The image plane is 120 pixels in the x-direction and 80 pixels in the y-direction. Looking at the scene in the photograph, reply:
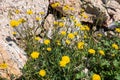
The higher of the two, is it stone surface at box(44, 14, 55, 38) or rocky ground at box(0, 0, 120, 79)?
rocky ground at box(0, 0, 120, 79)

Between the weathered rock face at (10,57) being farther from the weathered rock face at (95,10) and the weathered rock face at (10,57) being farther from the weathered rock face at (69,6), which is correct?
the weathered rock face at (95,10)

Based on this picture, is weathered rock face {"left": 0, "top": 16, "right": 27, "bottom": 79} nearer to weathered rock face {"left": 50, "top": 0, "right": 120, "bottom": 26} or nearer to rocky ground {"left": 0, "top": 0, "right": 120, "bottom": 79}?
rocky ground {"left": 0, "top": 0, "right": 120, "bottom": 79}

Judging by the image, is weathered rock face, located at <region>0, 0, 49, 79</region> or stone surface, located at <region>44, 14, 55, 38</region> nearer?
weathered rock face, located at <region>0, 0, 49, 79</region>

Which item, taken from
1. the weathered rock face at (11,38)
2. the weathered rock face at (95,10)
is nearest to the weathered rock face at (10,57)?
the weathered rock face at (11,38)

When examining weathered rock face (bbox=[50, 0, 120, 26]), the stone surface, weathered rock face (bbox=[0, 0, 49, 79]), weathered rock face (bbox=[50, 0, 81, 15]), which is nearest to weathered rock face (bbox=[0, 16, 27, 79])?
weathered rock face (bbox=[0, 0, 49, 79])

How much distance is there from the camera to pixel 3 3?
19.1ft

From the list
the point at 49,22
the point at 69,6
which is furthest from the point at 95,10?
the point at 49,22

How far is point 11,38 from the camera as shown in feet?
16.5

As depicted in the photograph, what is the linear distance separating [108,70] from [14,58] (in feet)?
5.26

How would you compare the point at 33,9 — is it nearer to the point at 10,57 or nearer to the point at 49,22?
the point at 49,22

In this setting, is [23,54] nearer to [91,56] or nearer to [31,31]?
[31,31]

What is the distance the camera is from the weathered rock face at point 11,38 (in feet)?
14.1

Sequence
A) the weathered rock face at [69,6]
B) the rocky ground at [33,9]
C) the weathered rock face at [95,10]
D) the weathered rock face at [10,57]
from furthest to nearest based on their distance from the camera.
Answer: the weathered rock face at [95,10], the weathered rock face at [69,6], the rocky ground at [33,9], the weathered rock face at [10,57]

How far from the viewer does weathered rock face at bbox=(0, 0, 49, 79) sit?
4286 millimetres
